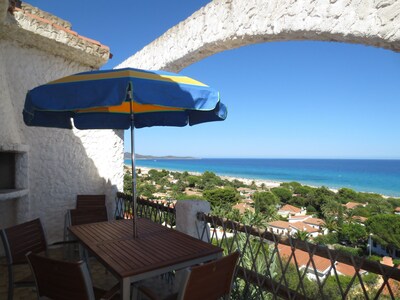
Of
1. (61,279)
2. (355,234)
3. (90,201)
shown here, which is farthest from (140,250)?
(355,234)

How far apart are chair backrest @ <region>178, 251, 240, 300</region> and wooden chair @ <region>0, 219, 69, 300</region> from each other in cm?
131

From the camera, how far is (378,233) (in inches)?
1220

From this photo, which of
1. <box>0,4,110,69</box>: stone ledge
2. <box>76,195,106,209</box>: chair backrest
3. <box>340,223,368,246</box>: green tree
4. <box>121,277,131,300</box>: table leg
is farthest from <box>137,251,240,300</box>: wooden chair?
<box>340,223,368,246</box>: green tree

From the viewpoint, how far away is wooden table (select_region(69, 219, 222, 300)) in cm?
167

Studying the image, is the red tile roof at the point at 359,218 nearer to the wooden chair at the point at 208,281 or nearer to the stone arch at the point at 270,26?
the stone arch at the point at 270,26

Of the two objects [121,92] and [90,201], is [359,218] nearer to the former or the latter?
[90,201]

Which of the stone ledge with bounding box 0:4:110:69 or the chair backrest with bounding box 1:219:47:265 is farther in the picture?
the stone ledge with bounding box 0:4:110:69

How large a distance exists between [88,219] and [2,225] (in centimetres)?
134

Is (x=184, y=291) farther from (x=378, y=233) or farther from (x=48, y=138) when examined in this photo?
(x=378, y=233)

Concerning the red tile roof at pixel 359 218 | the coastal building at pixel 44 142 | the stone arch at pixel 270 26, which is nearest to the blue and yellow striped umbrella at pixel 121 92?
the stone arch at pixel 270 26

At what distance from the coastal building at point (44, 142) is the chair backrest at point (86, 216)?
2.87 feet

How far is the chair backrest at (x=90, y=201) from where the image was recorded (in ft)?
14.4

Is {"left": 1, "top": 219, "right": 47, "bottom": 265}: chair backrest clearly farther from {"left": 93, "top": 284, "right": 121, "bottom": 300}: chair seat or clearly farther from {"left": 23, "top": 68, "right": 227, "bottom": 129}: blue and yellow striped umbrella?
{"left": 23, "top": 68, "right": 227, "bottom": 129}: blue and yellow striped umbrella

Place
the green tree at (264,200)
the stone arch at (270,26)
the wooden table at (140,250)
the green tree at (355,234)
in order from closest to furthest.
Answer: the wooden table at (140,250) < the stone arch at (270,26) < the green tree at (355,234) < the green tree at (264,200)
